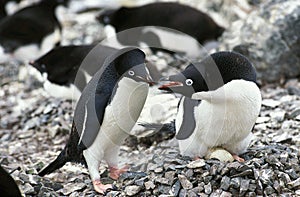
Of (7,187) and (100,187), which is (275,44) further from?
(7,187)

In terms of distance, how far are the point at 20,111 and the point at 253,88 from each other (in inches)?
115

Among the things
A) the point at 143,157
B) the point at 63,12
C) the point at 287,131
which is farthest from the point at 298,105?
the point at 63,12

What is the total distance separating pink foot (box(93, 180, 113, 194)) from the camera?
362cm

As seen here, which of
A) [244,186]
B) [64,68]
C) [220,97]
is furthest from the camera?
[64,68]

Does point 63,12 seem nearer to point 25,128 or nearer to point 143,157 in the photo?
point 25,128

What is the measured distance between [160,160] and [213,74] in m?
0.64

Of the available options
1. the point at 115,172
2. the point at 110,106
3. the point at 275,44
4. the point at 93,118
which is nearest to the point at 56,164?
the point at 115,172

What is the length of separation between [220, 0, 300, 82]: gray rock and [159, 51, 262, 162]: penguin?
2.19 metres

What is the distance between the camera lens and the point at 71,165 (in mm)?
4312

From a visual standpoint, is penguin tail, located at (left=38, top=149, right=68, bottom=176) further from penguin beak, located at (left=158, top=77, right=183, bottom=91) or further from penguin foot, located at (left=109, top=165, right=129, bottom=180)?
penguin beak, located at (left=158, top=77, right=183, bottom=91)

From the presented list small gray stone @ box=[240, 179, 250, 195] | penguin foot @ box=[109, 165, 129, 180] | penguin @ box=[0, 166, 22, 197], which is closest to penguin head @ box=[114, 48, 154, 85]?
penguin foot @ box=[109, 165, 129, 180]

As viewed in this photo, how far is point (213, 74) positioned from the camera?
3.52 metres

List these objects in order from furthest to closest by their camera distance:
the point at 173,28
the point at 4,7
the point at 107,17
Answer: the point at 4,7 → the point at 107,17 → the point at 173,28

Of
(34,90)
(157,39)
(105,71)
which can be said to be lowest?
(34,90)
